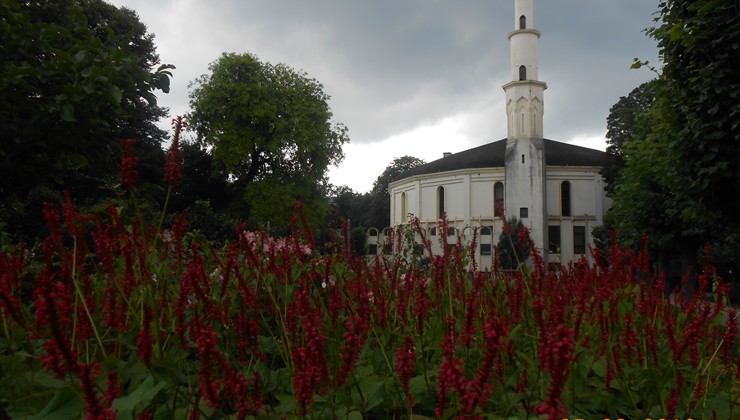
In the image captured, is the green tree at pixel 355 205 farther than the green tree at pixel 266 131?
Yes

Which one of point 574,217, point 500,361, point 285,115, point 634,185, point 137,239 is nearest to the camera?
point 500,361

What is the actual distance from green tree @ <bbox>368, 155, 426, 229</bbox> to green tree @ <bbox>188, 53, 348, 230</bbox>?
33822 mm

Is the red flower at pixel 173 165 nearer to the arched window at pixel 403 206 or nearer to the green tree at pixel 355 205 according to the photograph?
the arched window at pixel 403 206

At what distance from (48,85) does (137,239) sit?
361 centimetres

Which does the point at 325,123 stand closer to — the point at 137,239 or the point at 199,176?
the point at 199,176

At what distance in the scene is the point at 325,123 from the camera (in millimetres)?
42156

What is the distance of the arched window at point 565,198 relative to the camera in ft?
193

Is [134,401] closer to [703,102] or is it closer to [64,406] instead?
[64,406]

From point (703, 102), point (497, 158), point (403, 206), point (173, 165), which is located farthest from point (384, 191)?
point (173, 165)

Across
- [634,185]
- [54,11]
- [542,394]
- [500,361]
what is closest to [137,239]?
[500,361]

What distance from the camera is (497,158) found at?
202 ft

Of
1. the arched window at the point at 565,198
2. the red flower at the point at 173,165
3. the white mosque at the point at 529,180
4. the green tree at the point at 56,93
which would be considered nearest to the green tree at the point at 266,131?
the white mosque at the point at 529,180

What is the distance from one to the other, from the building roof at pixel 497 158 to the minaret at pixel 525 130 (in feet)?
9.75

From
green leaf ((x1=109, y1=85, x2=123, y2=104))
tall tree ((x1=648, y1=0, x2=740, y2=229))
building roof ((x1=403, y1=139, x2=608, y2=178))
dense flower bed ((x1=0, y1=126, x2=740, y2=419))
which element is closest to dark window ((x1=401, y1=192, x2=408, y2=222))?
building roof ((x1=403, y1=139, x2=608, y2=178))
